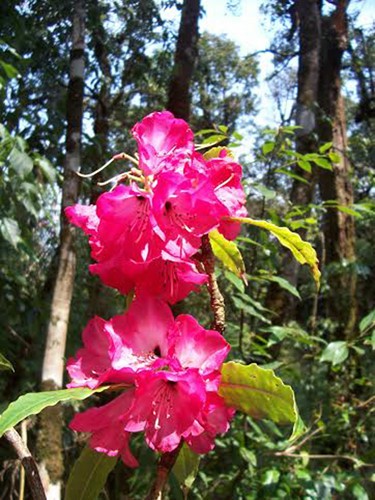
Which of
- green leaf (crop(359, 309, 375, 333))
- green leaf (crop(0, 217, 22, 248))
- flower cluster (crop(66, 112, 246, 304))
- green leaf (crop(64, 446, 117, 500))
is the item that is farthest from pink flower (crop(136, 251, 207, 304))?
green leaf (crop(0, 217, 22, 248))

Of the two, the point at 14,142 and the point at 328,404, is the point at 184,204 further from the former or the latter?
the point at 328,404

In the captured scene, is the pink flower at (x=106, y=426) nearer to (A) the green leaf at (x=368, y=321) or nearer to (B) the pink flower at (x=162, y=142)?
(B) the pink flower at (x=162, y=142)

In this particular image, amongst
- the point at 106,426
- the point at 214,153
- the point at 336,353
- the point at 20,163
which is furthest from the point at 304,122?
the point at 106,426

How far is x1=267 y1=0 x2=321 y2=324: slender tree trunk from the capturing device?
10.8 feet

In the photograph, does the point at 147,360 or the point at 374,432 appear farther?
the point at 374,432

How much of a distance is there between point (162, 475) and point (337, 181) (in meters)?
4.87

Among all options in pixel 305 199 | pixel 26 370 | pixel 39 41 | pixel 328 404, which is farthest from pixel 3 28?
pixel 328 404

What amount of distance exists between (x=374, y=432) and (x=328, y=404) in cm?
32

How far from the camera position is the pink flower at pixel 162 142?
0.67 meters

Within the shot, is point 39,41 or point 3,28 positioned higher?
point 39,41

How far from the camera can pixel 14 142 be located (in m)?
2.45

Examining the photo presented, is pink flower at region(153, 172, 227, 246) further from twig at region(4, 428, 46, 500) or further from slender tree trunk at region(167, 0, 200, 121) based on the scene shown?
slender tree trunk at region(167, 0, 200, 121)

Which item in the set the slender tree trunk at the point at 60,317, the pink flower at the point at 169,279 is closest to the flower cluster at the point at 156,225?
the pink flower at the point at 169,279

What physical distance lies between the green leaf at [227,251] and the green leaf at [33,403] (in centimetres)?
27
